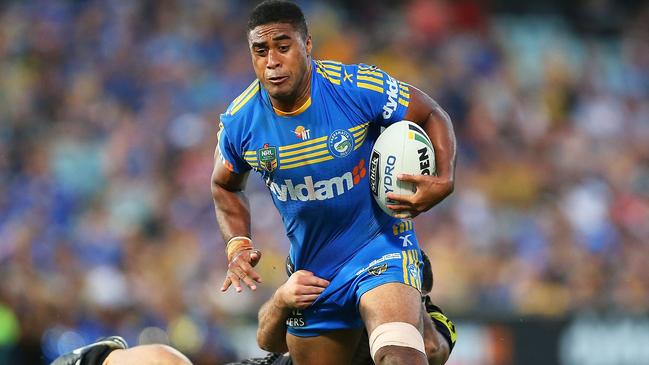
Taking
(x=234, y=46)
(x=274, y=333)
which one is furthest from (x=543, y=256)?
(x=274, y=333)

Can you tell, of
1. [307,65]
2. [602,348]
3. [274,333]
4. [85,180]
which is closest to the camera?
[307,65]

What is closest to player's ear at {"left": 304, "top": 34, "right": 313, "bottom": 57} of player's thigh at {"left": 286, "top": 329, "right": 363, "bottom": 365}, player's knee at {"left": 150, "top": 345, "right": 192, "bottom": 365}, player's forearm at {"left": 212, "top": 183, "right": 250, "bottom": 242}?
player's forearm at {"left": 212, "top": 183, "right": 250, "bottom": 242}

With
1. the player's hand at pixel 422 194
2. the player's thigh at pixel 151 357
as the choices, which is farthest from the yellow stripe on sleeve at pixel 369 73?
the player's thigh at pixel 151 357

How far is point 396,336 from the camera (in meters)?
5.82

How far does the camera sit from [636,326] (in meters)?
12.1

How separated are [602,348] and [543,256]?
1564 mm

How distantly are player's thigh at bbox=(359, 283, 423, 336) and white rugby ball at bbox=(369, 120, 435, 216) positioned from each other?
0.42 meters

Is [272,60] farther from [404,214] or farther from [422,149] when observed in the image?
[404,214]

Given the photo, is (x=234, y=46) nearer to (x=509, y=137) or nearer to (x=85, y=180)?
(x=85, y=180)

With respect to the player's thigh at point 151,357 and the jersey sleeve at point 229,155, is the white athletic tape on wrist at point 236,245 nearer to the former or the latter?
the jersey sleeve at point 229,155

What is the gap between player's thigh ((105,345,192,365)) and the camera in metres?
5.70

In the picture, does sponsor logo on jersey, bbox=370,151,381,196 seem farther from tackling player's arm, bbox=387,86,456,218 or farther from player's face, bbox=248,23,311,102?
player's face, bbox=248,23,311,102

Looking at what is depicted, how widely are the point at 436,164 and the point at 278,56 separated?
3.47 ft

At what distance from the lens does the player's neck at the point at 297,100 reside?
20.3ft
